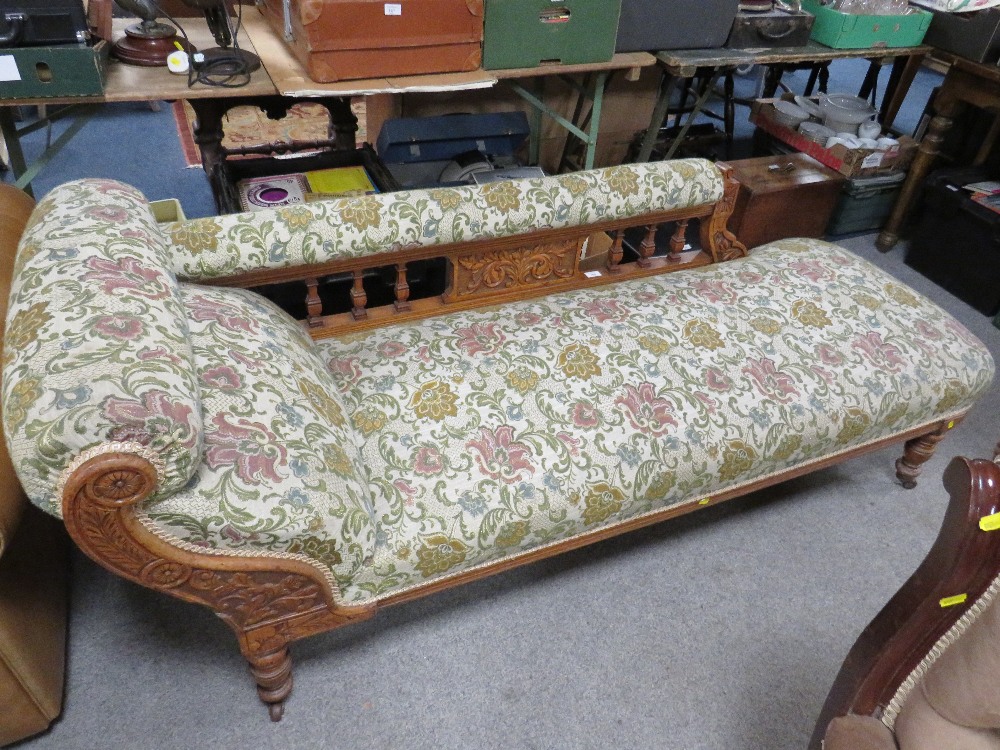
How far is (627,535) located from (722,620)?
0.25 metres

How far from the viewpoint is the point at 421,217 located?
4.06 feet

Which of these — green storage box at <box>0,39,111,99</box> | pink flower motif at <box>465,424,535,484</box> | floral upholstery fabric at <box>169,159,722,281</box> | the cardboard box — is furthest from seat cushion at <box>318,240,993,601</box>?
the cardboard box

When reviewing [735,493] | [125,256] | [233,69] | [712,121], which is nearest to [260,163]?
[233,69]

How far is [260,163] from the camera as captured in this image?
1.83 metres

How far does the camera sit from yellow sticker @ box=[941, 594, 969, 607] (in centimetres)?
72

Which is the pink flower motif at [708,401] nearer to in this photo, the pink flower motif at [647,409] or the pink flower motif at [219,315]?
the pink flower motif at [647,409]

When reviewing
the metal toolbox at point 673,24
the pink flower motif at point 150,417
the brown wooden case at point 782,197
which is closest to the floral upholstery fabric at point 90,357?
the pink flower motif at point 150,417

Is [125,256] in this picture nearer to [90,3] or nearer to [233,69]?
[233,69]

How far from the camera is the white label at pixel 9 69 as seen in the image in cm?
133

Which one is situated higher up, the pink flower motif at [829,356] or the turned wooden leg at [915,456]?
the pink flower motif at [829,356]

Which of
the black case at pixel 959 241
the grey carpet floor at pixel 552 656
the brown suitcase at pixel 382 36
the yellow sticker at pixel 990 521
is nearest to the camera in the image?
the yellow sticker at pixel 990 521

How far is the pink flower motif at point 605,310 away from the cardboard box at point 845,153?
1.47 meters

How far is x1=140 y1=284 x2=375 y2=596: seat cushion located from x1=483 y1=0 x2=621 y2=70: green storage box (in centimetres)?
100

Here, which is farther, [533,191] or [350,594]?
[533,191]
